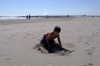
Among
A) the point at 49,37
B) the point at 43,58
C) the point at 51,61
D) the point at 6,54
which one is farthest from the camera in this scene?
the point at 49,37

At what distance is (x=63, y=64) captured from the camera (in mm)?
2729

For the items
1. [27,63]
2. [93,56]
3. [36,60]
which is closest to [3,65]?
[27,63]

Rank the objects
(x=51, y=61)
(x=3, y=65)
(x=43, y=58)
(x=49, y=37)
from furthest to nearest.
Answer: (x=49, y=37) < (x=43, y=58) < (x=51, y=61) < (x=3, y=65)

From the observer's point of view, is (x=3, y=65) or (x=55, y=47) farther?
(x=55, y=47)

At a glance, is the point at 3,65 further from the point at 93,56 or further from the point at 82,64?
the point at 93,56

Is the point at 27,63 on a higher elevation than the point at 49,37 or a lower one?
lower

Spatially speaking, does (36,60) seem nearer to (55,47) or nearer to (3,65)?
(3,65)

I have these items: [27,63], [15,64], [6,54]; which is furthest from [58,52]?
[6,54]

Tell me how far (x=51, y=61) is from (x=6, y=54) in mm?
1542

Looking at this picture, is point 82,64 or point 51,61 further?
point 51,61

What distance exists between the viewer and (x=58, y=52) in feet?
11.7

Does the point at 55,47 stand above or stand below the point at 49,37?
below

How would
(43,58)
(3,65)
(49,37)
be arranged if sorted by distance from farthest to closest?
(49,37)
(43,58)
(3,65)

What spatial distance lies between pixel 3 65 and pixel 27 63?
60cm
